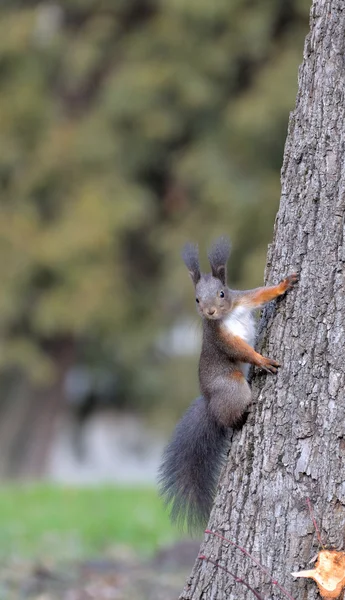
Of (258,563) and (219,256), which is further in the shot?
(219,256)

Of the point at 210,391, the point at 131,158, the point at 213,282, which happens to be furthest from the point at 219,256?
the point at 131,158

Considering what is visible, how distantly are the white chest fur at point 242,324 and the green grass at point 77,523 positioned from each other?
2.39 metres

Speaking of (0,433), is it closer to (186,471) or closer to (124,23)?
(124,23)

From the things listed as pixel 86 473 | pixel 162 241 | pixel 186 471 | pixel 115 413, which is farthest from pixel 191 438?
pixel 86 473

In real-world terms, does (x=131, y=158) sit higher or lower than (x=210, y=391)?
higher

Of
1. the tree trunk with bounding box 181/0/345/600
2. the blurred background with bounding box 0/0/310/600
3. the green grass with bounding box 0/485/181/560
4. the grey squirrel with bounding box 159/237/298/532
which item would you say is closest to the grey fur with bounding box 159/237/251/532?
the grey squirrel with bounding box 159/237/298/532

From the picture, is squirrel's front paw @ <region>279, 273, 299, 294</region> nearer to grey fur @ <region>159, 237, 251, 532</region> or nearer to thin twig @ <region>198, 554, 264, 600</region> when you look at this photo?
grey fur @ <region>159, 237, 251, 532</region>

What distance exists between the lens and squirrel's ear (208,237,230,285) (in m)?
2.63

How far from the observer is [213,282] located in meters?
2.66

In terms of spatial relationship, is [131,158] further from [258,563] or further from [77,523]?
[258,563]

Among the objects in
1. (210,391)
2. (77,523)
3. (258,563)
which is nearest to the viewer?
(258,563)

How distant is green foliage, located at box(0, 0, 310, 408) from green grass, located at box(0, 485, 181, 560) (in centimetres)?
241

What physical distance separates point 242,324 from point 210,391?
0.61 feet

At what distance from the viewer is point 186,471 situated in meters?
2.66
